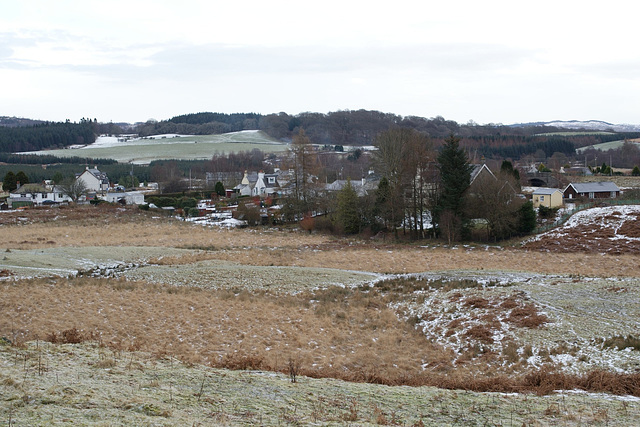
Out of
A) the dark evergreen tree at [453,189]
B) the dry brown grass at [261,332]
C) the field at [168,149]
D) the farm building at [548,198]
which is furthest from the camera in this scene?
the field at [168,149]

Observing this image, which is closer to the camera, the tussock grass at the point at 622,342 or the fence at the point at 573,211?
the tussock grass at the point at 622,342

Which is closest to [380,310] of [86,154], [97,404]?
[97,404]

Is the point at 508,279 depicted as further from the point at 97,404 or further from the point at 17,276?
the point at 17,276

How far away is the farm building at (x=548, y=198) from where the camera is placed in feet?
166

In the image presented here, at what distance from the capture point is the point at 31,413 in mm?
7270

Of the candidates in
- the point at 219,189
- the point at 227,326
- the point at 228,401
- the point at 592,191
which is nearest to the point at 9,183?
the point at 219,189

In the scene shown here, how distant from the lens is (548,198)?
50875 millimetres

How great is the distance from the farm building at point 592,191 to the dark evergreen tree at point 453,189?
21.6 m

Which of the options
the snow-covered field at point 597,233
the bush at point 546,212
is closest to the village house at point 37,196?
the bush at point 546,212

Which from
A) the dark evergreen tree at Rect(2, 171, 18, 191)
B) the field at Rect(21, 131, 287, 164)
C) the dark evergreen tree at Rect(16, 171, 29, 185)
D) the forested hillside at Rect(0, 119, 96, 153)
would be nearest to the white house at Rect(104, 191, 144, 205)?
the dark evergreen tree at Rect(2, 171, 18, 191)

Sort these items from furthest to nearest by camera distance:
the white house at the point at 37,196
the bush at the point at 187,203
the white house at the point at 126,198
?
the white house at the point at 37,196, the white house at the point at 126,198, the bush at the point at 187,203

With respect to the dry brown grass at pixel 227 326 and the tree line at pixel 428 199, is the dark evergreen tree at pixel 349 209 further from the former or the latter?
the dry brown grass at pixel 227 326

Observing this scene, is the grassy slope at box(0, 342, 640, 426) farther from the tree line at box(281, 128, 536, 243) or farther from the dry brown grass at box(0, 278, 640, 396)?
the tree line at box(281, 128, 536, 243)

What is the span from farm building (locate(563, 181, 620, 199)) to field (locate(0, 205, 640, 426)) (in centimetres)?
2450
